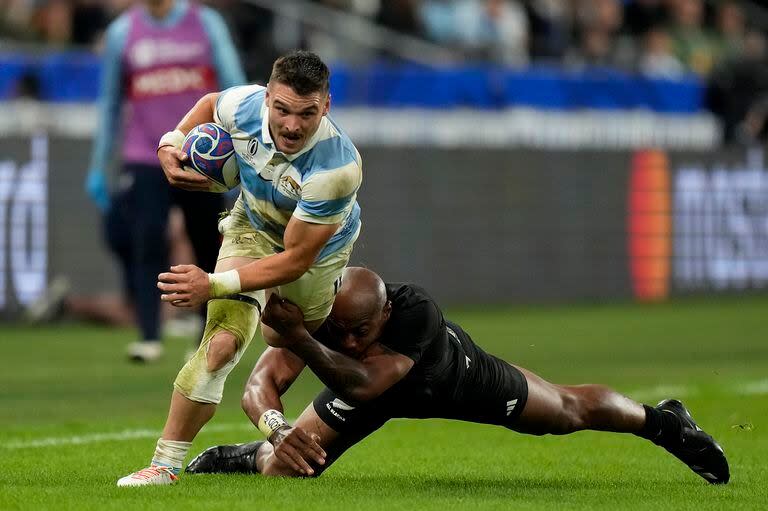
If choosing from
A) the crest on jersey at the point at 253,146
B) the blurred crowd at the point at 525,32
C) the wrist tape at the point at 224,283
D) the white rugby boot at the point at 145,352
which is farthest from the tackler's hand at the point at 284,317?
the blurred crowd at the point at 525,32

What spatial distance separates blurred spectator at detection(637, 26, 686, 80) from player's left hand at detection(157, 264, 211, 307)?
52.1 ft

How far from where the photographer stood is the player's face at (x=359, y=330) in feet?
22.7

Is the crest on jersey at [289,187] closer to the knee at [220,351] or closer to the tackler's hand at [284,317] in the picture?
the tackler's hand at [284,317]

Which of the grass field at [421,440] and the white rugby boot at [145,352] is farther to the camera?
the white rugby boot at [145,352]

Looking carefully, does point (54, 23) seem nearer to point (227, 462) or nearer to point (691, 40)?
point (691, 40)

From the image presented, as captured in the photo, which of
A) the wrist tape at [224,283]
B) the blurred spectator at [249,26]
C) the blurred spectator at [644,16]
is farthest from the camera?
the blurred spectator at [644,16]

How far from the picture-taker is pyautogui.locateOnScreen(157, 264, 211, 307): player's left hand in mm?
6164

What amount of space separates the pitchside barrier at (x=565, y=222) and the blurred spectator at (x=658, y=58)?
2.53 m

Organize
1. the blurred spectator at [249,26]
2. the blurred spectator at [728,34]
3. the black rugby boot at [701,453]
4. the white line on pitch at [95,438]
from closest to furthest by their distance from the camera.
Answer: the black rugby boot at [701,453] → the white line on pitch at [95,438] → the blurred spectator at [249,26] → the blurred spectator at [728,34]

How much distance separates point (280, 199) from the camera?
22.5 feet

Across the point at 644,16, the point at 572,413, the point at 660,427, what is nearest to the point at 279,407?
the point at 572,413

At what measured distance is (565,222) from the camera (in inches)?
755

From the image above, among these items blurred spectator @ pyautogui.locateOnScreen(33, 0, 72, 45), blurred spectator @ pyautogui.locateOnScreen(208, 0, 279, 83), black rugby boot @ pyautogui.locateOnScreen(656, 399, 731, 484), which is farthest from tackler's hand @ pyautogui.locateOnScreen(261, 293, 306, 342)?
blurred spectator @ pyautogui.locateOnScreen(208, 0, 279, 83)

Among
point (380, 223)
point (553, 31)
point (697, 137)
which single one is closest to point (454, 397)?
point (380, 223)
